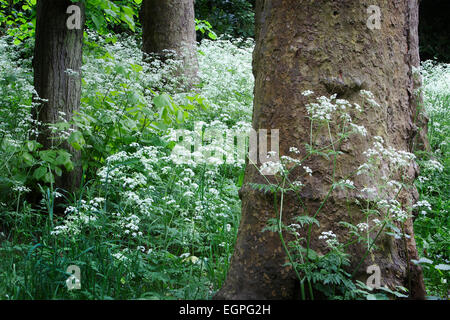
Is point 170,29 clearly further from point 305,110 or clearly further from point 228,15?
point 228,15

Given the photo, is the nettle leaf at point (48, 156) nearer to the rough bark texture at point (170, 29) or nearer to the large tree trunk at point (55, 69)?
the large tree trunk at point (55, 69)

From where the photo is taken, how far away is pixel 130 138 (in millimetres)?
4473

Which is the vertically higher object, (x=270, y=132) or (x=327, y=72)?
(x=327, y=72)

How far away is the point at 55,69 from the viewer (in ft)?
13.7

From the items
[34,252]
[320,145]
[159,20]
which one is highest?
[159,20]

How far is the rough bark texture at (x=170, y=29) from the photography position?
7.35 meters

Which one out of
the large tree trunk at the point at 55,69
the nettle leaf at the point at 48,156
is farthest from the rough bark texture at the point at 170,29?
the nettle leaf at the point at 48,156

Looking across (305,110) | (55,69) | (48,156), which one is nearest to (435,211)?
(305,110)

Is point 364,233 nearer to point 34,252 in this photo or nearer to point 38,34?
point 34,252

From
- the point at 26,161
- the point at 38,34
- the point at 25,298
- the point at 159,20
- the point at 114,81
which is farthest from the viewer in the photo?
the point at 159,20

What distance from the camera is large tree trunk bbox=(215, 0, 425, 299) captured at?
7.59 ft

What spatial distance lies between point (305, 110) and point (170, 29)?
18.3 feet
